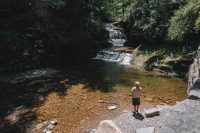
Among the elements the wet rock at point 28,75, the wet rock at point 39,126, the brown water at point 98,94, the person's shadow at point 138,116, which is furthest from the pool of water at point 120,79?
the wet rock at point 39,126

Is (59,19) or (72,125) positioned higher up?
(59,19)

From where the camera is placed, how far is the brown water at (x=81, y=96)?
46.5 ft

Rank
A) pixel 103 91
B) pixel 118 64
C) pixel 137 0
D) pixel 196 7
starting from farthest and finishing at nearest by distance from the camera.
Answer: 1. pixel 137 0
2. pixel 118 64
3. pixel 196 7
4. pixel 103 91

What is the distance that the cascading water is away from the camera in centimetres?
2601

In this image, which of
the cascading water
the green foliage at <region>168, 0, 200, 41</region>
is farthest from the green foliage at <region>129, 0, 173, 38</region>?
the cascading water

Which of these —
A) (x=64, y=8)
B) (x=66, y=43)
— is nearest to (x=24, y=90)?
(x=66, y=43)

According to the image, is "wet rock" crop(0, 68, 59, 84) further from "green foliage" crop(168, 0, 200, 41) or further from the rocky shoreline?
"green foliage" crop(168, 0, 200, 41)

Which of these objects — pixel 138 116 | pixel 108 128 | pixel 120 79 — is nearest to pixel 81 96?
pixel 120 79

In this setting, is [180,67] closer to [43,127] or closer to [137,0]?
[137,0]

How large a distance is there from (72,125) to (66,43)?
12.8 meters

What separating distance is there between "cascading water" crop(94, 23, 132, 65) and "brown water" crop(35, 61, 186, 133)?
288 centimetres

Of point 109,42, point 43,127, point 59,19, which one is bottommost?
point 43,127

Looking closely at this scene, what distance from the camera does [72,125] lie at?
44.3 feet

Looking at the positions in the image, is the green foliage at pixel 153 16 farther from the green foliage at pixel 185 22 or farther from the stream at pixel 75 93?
the stream at pixel 75 93
